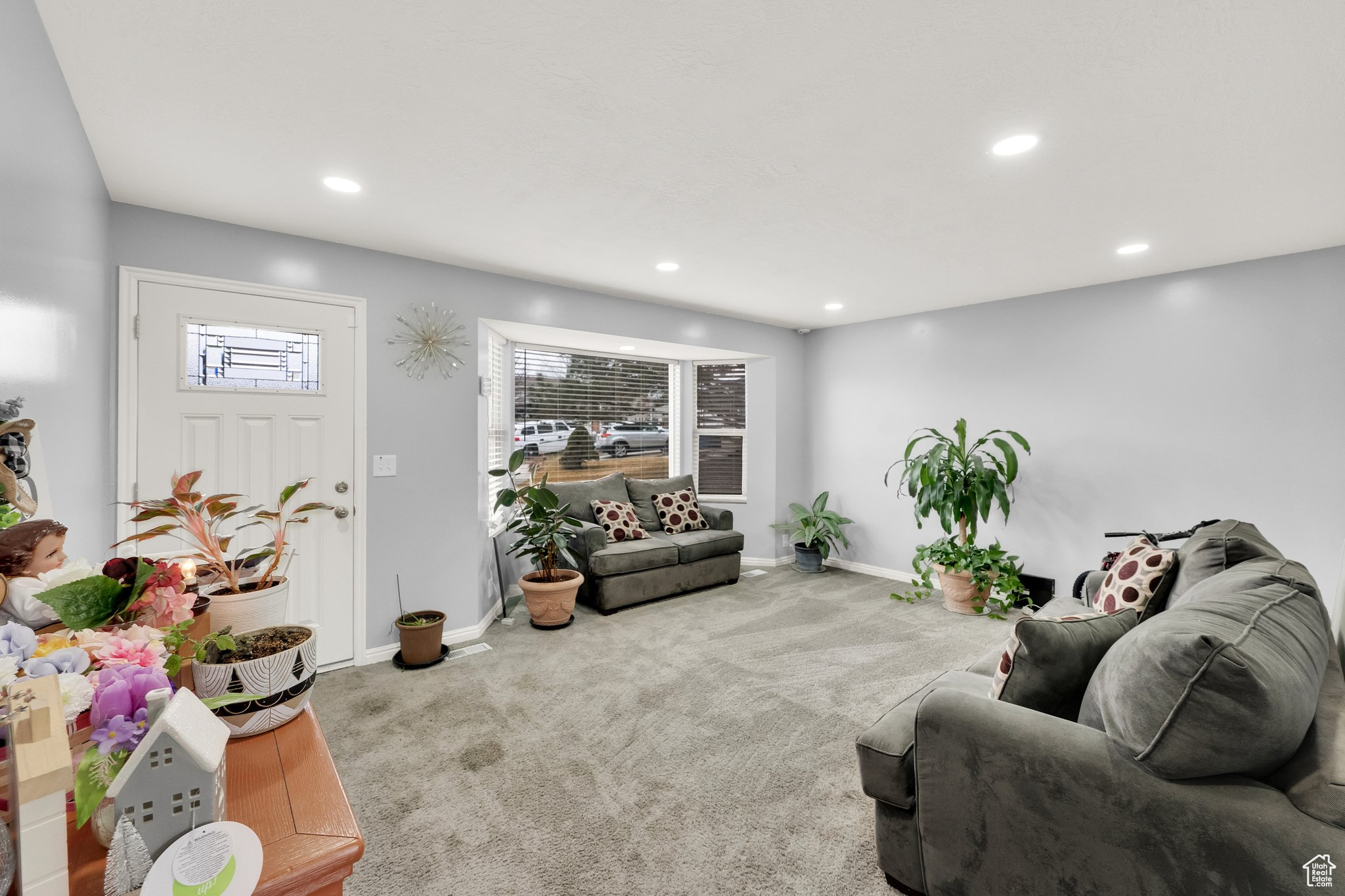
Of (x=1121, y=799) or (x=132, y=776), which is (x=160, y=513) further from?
(x=1121, y=799)

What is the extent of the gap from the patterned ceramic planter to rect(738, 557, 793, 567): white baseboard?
484 cm

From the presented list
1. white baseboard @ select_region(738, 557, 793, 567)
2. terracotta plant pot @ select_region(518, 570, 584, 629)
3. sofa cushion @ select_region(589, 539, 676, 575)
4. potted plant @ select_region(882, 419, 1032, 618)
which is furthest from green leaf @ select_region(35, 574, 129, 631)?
white baseboard @ select_region(738, 557, 793, 567)

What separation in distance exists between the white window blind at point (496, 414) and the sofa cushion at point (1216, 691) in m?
3.60

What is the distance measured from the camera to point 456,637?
363 cm

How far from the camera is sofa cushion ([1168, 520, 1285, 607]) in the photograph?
1989mm

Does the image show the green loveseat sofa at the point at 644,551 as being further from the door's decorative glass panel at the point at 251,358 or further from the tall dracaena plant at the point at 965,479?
the door's decorative glass panel at the point at 251,358

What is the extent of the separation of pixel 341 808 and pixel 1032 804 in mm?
1436

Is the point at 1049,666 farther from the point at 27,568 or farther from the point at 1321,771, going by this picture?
the point at 27,568

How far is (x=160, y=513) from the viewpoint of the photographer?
1.08 m

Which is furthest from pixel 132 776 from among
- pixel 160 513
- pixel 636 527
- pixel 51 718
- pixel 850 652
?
pixel 636 527

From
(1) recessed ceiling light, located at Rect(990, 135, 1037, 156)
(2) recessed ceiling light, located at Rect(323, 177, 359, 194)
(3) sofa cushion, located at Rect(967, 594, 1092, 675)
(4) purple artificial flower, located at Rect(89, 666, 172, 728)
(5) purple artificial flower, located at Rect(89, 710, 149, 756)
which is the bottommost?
(3) sofa cushion, located at Rect(967, 594, 1092, 675)

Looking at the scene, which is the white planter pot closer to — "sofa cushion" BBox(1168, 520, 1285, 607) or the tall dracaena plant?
"sofa cushion" BBox(1168, 520, 1285, 607)

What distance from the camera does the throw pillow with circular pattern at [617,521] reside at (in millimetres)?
4707

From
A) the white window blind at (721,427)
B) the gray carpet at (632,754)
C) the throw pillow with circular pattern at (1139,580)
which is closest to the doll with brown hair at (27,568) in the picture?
the gray carpet at (632,754)
